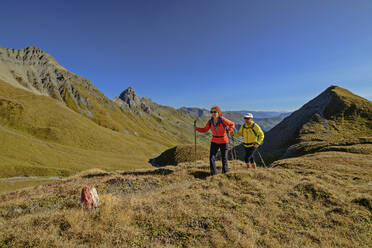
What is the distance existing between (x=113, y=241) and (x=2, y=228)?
376cm

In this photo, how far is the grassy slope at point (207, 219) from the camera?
5250mm

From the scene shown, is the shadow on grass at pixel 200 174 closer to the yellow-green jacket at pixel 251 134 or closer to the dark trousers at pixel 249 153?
the dark trousers at pixel 249 153

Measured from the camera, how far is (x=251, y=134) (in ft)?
45.7

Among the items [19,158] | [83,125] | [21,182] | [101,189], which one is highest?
[83,125]

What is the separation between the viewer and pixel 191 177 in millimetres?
13297

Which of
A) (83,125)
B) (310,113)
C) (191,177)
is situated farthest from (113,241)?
(83,125)

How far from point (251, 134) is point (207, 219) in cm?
902

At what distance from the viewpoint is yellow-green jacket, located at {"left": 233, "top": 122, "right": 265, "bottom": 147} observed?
1362 cm

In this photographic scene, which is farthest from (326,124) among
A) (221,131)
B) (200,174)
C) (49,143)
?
(49,143)

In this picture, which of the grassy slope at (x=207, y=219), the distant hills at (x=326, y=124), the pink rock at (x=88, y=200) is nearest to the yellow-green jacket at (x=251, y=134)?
the grassy slope at (x=207, y=219)

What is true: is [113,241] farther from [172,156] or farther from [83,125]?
[83,125]

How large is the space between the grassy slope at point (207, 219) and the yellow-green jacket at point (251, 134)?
11.9ft

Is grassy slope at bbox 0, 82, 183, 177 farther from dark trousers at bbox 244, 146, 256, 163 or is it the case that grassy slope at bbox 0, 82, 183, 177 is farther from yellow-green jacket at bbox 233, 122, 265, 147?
yellow-green jacket at bbox 233, 122, 265, 147

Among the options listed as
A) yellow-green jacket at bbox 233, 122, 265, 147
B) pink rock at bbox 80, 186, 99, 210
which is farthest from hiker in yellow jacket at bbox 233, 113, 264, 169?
pink rock at bbox 80, 186, 99, 210
